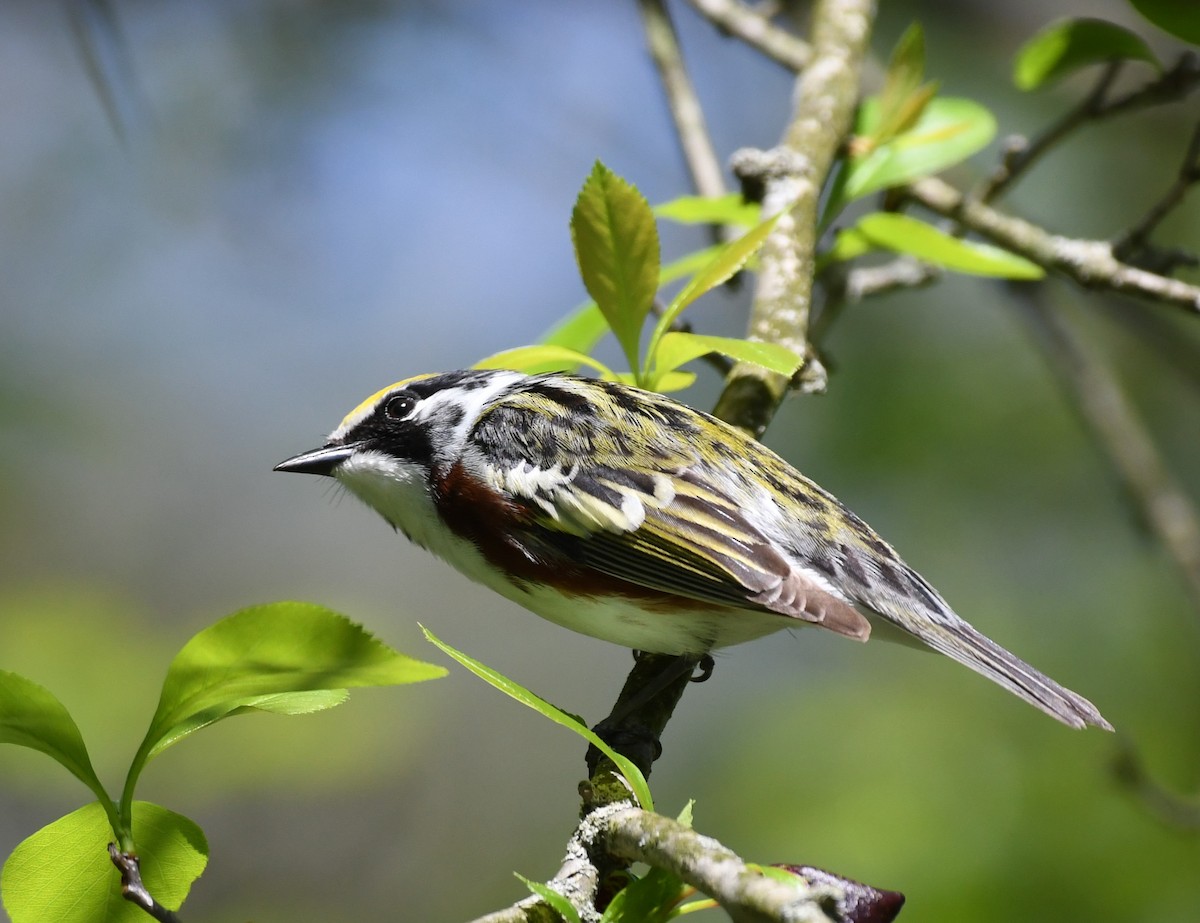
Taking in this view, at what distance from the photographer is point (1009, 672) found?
2072 mm

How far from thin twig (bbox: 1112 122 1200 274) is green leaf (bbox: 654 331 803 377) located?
3.72 feet

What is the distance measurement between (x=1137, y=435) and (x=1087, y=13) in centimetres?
252

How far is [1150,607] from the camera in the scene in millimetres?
5098

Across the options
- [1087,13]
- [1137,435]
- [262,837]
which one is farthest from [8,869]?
[1087,13]

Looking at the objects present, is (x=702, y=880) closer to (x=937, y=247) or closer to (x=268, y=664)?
(x=268, y=664)

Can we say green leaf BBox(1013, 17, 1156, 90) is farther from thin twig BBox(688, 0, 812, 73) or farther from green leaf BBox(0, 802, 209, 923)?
green leaf BBox(0, 802, 209, 923)

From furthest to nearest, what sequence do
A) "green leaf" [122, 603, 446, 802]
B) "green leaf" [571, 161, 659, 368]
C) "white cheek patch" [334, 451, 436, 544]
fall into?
"white cheek patch" [334, 451, 436, 544] → "green leaf" [571, 161, 659, 368] → "green leaf" [122, 603, 446, 802]

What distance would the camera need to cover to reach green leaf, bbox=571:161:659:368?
1.97m

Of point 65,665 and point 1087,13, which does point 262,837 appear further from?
point 1087,13

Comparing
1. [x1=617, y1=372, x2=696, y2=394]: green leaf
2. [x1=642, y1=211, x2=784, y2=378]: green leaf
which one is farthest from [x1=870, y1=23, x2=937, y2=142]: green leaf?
[x1=642, y1=211, x2=784, y2=378]: green leaf

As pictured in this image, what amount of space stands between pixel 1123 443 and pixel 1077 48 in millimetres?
1395

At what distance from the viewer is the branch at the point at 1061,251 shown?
248 cm

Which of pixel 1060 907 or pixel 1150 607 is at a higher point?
pixel 1150 607

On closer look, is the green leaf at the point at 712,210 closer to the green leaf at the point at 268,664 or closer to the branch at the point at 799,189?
the branch at the point at 799,189
